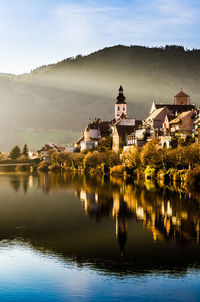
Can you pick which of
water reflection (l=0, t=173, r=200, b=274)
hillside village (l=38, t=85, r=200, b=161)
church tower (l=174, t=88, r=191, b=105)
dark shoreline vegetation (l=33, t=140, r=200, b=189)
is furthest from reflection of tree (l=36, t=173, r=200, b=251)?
church tower (l=174, t=88, r=191, b=105)

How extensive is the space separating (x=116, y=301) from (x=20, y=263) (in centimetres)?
847

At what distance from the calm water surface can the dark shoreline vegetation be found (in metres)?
16.2

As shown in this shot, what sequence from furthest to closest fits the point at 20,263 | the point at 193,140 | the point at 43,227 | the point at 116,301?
the point at 193,140 → the point at 43,227 → the point at 20,263 → the point at 116,301

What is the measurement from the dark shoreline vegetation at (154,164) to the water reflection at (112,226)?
6.99 m

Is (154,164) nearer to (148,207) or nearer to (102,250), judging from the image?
(148,207)

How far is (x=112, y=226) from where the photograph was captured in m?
42.6

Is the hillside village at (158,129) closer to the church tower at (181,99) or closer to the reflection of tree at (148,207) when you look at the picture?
the church tower at (181,99)

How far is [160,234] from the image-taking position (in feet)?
Answer: 125

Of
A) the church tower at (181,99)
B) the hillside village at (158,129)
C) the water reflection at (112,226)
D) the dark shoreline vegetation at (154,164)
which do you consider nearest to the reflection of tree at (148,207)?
the water reflection at (112,226)

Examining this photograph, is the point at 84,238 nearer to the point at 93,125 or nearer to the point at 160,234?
the point at 160,234

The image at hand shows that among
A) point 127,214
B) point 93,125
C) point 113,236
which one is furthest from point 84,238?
point 93,125

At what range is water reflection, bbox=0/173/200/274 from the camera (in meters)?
31.2

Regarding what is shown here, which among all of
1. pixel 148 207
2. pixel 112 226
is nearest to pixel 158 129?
pixel 148 207

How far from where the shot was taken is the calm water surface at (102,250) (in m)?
25.7
